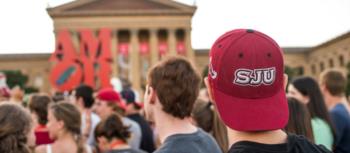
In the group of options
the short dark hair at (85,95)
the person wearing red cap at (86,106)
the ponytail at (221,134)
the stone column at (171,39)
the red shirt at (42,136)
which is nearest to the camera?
the ponytail at (221,134)

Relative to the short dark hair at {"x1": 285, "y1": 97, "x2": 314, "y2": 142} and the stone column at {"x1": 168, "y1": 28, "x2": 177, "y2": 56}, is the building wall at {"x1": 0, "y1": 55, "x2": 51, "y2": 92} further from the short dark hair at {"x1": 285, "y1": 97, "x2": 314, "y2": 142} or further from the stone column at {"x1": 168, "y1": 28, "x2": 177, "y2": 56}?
the short dark hair at {"x1": 285, "y1": 97, "x2": 314, "y2": 142}

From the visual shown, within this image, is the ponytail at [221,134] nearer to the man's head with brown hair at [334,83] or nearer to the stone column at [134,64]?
the man's head with brown hair at [334,83]

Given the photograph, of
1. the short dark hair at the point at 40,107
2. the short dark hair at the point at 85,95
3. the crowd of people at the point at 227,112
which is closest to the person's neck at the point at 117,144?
the crowd of people at the point at 227,112

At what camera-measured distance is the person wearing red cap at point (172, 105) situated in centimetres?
264

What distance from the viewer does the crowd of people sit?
176 centimetres

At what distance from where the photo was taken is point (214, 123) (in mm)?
4684

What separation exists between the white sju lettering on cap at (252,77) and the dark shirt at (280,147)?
21 cm

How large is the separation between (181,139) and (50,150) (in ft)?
7.60

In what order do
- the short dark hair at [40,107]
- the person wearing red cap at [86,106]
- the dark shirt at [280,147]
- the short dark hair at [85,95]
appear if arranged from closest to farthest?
the dark shirt at [280,147]
the short dark hair at [40,107]
the person wearing red cap at [86,106]
the short dark hair at [85,95]

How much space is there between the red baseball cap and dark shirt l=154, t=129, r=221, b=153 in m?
0.79

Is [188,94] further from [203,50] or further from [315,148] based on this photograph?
[203,50]

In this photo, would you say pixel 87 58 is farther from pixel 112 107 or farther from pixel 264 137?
pixel 264 137

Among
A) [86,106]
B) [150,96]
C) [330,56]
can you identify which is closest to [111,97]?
[86,106]

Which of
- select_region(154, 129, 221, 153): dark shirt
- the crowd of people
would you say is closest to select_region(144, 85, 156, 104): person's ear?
the crowd of people
